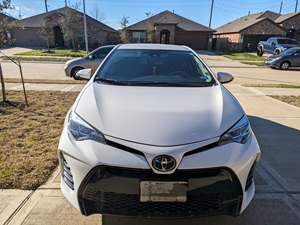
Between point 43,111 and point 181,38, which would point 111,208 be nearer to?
point 43,111

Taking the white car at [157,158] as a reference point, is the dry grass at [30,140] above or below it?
below

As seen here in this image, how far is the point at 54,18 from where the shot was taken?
128 feet

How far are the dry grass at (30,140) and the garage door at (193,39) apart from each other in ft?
118

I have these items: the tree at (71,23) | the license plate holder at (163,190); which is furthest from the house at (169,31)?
the license plate holder at (163,190)

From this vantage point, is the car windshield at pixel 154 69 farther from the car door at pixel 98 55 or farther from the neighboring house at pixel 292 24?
the neighboring house at pixel 292 24

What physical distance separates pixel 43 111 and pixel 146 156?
16.2 feet

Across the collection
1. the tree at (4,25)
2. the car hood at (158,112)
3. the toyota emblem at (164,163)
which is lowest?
the toyota emblem at (164,163)

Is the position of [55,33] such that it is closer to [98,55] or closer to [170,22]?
[170,22]

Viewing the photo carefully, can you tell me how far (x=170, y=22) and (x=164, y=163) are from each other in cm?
4010

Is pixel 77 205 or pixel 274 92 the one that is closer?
pixel 77 205

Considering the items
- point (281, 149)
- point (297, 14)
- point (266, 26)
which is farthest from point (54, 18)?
point (281, 149)

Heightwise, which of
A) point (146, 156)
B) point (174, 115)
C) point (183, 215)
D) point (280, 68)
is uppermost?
point (174, 115)

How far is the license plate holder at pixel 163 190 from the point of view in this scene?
2170mm

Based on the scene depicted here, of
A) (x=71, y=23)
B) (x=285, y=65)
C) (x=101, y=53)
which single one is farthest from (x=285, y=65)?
(x=71, y=23)
